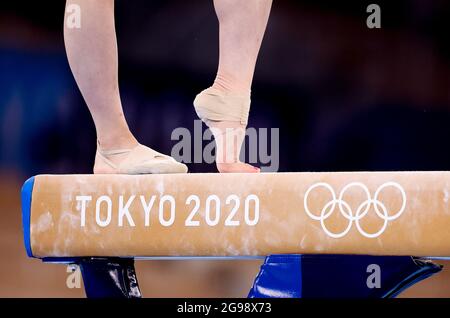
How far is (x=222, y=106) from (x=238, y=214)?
437 millimetres

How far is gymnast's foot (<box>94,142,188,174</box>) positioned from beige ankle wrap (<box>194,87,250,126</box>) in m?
0.17

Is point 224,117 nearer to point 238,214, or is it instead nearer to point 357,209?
point 238,214

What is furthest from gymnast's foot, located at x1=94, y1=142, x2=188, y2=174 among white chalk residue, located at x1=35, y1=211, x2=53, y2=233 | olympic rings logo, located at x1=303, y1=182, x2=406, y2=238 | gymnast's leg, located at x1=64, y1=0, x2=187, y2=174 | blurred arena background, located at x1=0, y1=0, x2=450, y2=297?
blurred arena background, located at x1=0, y1=0, x2=450, y2=297

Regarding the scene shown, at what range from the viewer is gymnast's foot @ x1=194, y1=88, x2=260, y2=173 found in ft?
7.36

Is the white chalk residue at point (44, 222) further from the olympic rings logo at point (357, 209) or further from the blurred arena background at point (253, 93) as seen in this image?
the blurred arena background at point (253, 93)

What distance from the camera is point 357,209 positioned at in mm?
1828

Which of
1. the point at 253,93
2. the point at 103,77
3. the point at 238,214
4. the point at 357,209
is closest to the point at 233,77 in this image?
the point at 103,77

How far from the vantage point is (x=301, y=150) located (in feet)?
13.4

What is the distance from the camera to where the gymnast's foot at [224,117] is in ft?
7.36

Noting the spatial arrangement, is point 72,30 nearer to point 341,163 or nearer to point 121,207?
point 121,207

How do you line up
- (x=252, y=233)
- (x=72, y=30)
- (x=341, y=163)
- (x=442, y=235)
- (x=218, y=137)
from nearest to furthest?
(x=442, y=235)
(x=252, y=233)
(x=72, y=30)
(x=218, y=137)
(x=341, y=163)

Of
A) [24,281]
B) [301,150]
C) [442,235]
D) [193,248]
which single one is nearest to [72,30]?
[193,248]

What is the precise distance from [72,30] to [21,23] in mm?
2279

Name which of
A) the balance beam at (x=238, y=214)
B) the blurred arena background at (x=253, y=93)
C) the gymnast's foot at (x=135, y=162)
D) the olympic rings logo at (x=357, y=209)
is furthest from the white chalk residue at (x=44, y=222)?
the blurred arena background at (x=253, y=93)
